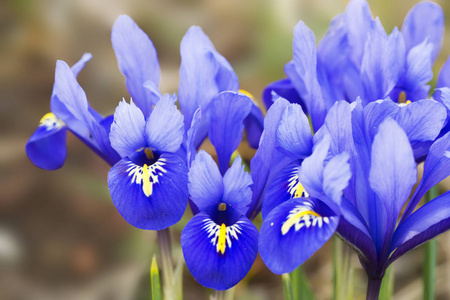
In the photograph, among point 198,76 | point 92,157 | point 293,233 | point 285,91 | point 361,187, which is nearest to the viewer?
point 293,233

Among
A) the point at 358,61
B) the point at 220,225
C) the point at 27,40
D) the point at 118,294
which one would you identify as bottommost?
the point at 220,225

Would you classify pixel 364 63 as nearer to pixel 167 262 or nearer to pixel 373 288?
pixel 373 288

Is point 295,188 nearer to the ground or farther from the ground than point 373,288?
farther from the ground

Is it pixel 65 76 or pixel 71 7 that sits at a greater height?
pixel 71 7

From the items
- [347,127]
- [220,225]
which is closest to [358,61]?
[347,127]

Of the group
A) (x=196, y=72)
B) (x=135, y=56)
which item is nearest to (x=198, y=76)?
(x=196, y=72)

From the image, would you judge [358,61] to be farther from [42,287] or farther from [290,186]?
[42,287]
